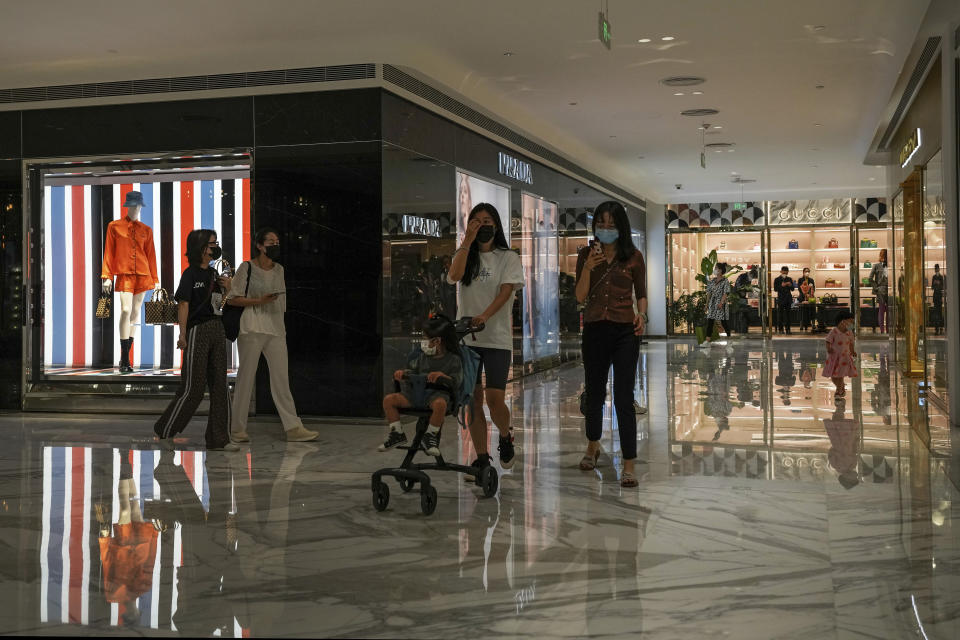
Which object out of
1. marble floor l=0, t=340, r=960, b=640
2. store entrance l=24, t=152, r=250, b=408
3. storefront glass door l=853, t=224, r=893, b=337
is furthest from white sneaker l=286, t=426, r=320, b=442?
storefront glass door l=853, t=224, r=893, b=337

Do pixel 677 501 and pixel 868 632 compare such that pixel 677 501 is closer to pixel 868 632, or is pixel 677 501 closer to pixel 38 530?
pixel 868 632

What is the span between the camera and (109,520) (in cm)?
456

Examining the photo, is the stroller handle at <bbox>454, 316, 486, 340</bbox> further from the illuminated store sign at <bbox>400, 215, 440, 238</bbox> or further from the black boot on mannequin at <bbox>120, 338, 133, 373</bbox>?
the black boot on mannequin at <bbox>120, 338, 133, 373</bbox>

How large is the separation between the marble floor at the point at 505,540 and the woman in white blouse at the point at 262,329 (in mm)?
216

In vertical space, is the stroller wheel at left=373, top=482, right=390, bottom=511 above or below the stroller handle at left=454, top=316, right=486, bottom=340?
below

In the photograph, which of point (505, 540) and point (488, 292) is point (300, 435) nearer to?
point (488, 292)

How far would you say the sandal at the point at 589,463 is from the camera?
5684mm

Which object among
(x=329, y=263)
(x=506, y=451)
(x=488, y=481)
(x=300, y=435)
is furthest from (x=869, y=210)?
(x=488, y=481)

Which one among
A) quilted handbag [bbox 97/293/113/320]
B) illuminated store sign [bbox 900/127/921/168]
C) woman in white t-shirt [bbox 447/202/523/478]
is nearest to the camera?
A: woman in white t-shirt [bbox 447/202/523/478]

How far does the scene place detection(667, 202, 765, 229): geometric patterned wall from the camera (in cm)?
2344

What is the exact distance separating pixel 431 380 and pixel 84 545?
164 cm

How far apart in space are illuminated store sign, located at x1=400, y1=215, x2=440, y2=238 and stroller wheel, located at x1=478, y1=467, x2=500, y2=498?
3.99m

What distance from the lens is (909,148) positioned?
11078 millimetres

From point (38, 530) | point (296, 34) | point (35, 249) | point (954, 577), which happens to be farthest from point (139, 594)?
point (35, 249)
